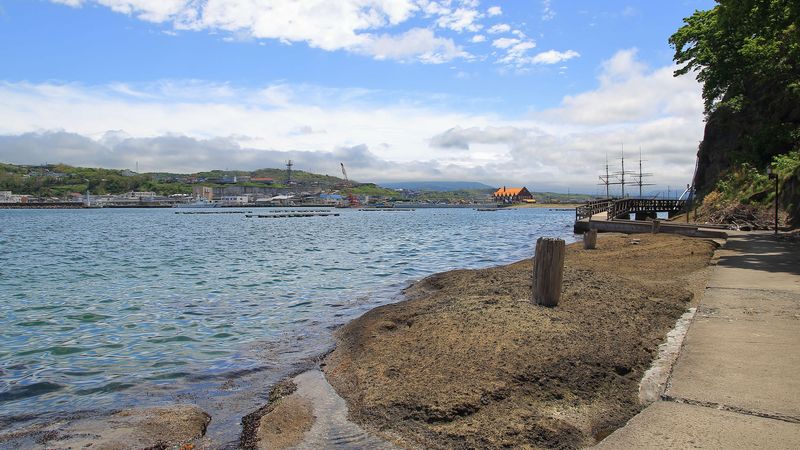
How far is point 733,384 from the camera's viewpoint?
534cm

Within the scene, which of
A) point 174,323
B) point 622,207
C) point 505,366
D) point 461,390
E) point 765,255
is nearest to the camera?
point 461,390

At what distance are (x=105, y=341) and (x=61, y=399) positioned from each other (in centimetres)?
344

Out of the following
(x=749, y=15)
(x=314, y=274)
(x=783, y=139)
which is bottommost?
(x=314, y=274)

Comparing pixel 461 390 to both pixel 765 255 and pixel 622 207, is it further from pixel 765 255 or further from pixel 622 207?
pixel 622 207

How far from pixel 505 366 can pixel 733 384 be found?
7.30 ft

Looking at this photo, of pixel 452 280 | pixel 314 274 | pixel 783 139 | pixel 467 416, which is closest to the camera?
pixel 467 416

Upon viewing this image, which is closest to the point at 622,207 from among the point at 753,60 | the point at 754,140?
the point at 754,140

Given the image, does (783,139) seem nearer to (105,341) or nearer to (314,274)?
(314,274)

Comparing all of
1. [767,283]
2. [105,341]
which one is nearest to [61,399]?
[105,341]

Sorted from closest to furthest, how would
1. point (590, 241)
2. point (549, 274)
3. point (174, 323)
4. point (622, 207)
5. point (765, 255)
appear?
1. point (549, 274)
2. point (174, 323)
3. point (765, 255)
4. point (590, 241)
5. point (622, 207)

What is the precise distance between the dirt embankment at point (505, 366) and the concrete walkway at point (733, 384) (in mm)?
435

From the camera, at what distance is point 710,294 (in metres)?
10.5

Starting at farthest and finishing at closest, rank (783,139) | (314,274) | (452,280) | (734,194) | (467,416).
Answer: (734,194) → (783,139) → (314,274) → (452,280) → (467,416)

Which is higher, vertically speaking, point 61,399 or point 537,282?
point 537,282
